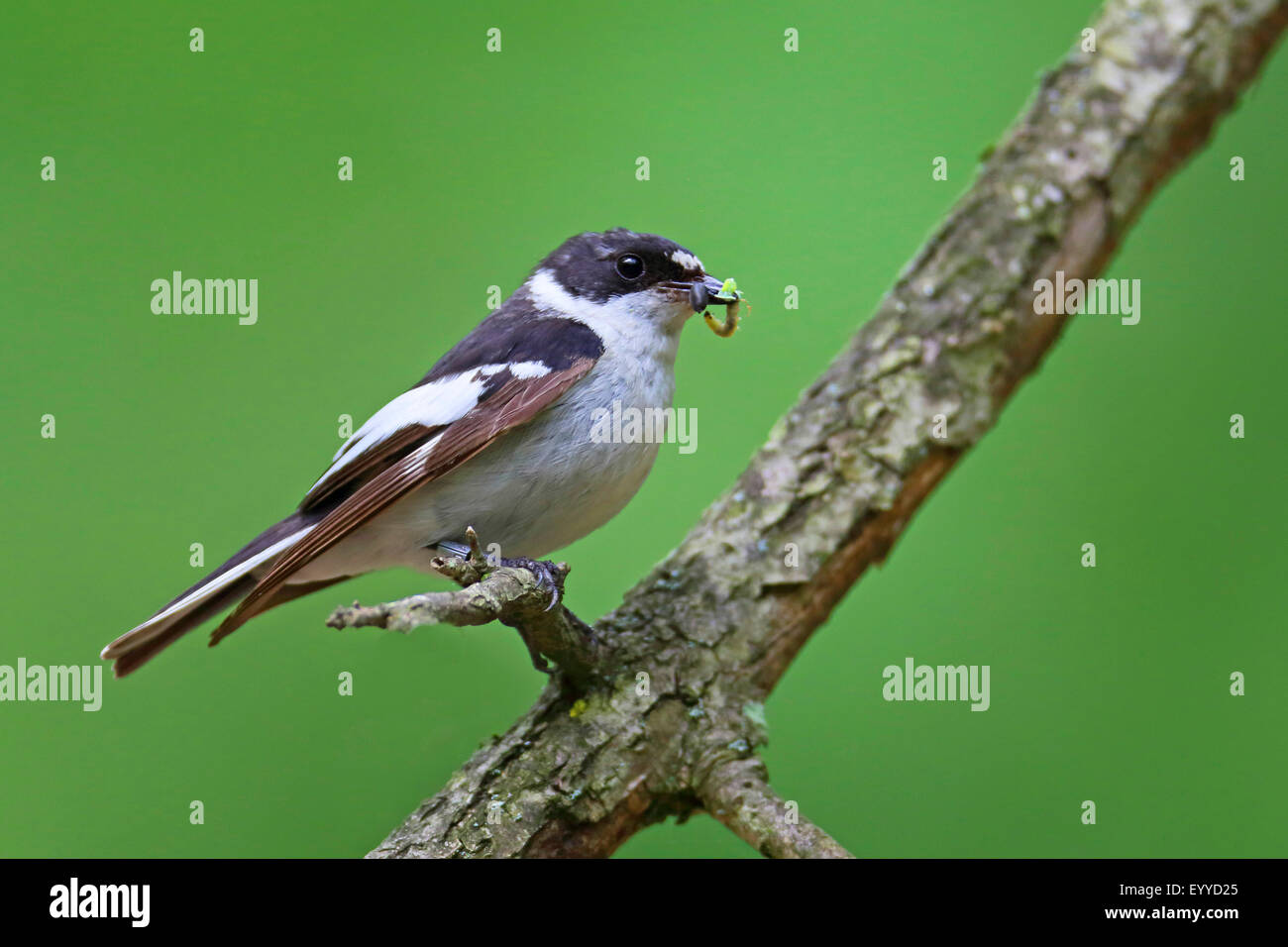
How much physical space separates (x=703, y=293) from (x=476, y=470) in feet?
2.19

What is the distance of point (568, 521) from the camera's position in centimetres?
212

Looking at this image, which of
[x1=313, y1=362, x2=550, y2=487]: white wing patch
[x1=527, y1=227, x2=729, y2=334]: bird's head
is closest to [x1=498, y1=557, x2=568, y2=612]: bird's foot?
[x1=313, y1=362, x2=550, y2=487]: white wing patch

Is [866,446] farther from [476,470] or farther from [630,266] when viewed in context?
[476,470]

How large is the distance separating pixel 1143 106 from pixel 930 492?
0.93 metres

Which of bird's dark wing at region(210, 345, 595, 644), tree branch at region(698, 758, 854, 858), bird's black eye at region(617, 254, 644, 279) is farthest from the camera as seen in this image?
bird's black eye at region(617, 254, 644, 279)

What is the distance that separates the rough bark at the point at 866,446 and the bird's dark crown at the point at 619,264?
0.44m

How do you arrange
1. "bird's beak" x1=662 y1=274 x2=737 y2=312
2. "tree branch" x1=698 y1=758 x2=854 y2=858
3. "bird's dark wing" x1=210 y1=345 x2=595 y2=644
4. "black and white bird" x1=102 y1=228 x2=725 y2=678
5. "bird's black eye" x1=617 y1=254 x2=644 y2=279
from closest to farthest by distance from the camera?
1. "tree branch" x1=698 y1=758 x2=854 y2=858
2. "bird's dark wing" x1=210 y1=345 x2=595 y2=644
3. "black and white bird" x1=102 y1=228 x2=725 y2=678
4. "bird's beak" x1=662 y1=274 x2=737 y2=312
5. "bird's black eye" x1=617 y1=254 x2=644 y2=279

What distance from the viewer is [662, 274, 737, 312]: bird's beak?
2.26 meters

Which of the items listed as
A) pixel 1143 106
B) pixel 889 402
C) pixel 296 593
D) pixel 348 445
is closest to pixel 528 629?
pixel 348 445

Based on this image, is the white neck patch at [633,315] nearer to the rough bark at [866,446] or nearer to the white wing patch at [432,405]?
the white wing patch at [432,405]

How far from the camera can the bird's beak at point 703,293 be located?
89.0 inches

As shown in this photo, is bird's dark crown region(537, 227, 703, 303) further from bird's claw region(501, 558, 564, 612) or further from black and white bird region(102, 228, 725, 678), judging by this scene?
bird's claw region(501, 558, 564, 612)

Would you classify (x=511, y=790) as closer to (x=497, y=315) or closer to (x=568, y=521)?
(x=568, y=521)

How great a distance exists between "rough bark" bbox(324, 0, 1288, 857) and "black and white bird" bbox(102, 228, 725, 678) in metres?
0.29
